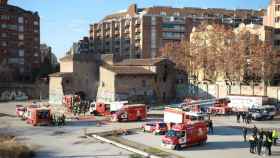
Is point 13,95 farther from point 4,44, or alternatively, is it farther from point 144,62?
point 144,62

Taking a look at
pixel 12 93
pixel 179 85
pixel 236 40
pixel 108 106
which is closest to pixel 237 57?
pixel 236 40

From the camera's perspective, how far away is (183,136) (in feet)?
115

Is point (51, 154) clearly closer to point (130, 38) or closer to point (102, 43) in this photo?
point (130, 38)

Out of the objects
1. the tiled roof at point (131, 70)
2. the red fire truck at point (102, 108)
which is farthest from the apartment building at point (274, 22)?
the red fire truck at point (102, 108)

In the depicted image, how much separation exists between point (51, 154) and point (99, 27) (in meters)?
111

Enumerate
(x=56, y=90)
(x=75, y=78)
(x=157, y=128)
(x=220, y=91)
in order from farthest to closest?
(x=75, y=78)
(x=56, y=90)
(x=220, y=91)
(x=157, y=128)

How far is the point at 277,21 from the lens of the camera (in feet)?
320

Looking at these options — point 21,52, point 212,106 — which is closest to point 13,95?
point 21,52

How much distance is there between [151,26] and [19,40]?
110 ft

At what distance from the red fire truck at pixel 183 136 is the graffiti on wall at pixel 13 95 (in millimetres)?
61996

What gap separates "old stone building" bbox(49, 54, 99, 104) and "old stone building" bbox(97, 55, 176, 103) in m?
6.35

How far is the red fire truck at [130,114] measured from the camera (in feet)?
171

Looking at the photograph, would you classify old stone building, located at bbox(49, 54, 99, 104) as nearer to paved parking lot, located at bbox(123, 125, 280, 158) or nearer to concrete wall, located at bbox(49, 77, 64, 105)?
concrete wall, located at bbox(49, 77, 64, 105)

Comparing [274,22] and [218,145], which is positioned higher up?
[274,22]
